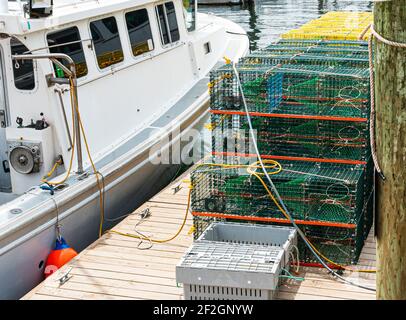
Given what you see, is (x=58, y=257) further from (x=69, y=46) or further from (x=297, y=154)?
(x=297, y=154)

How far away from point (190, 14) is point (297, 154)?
4.61m

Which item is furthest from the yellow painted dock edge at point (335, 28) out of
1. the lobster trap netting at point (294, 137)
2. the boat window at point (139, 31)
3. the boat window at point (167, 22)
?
the lobster trap netting at point (294, 137)

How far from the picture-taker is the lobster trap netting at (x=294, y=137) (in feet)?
20.7

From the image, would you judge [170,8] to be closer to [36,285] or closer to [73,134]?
[73,134]

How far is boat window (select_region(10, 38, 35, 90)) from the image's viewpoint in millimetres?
7406

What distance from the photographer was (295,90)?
21.1 ft

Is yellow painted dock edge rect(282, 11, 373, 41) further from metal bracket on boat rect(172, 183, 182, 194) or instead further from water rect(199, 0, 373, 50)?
water rect(199, 0, 373, 50)

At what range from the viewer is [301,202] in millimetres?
6223

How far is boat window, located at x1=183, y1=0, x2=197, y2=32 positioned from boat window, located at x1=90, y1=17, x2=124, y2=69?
6.66 feet

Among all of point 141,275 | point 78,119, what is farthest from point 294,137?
point 78,119

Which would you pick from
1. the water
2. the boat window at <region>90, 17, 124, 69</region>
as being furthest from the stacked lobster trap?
the water

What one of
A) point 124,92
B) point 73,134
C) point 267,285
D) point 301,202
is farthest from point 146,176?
point 267,285

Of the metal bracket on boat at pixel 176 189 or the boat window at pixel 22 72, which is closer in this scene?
the boat window at pixel 22 72

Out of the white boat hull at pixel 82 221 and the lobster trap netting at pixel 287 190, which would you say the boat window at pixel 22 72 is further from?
the lobster trap netting at pixel 287 190
